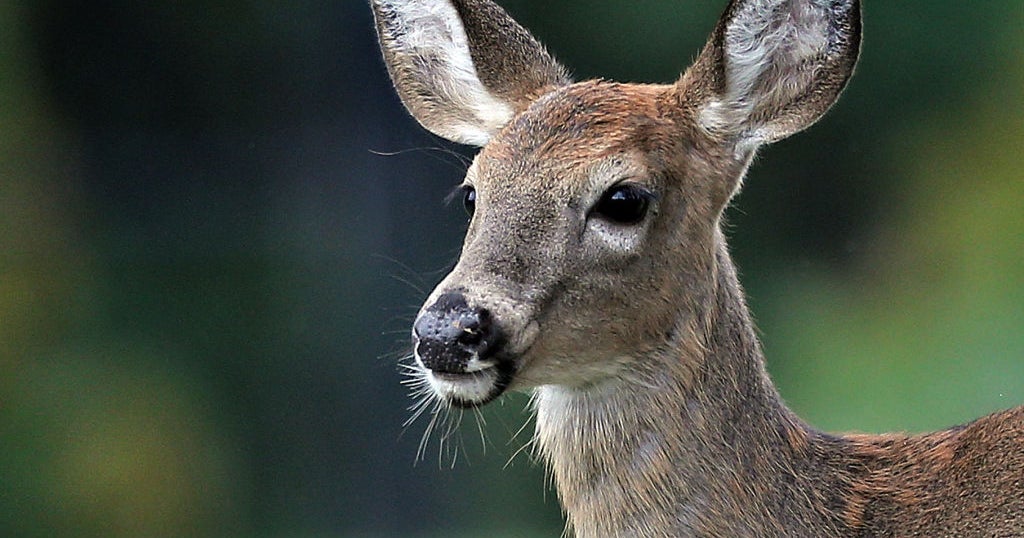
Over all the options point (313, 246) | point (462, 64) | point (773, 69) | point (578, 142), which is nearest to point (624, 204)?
point (578, 142)

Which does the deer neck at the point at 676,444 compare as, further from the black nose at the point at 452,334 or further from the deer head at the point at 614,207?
the black nose at the point at 452,334

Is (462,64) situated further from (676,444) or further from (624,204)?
(676,444)

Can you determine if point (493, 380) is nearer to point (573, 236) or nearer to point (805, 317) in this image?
point (573, 236)

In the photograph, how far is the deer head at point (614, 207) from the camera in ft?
9.59

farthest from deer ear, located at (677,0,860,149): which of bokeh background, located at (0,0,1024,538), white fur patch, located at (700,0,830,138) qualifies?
bokeh background, located at (0,0,1024,538)

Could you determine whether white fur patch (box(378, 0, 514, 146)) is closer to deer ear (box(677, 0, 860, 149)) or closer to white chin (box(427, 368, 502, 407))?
deer ear (box(677, 0, 860, 149))

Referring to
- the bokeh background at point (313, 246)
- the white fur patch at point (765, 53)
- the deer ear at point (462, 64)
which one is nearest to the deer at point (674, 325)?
the white fur patch at point (765, 53)

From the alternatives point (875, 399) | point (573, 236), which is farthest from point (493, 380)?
point (875, 399)

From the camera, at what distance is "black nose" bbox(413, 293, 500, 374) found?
9.25ft

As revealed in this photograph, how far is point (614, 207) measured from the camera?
3078 millimetres

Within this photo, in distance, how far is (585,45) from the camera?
7.08m

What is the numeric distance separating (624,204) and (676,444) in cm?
43

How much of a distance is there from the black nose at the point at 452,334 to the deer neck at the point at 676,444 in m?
0.38

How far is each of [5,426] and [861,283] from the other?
11.4 feet
